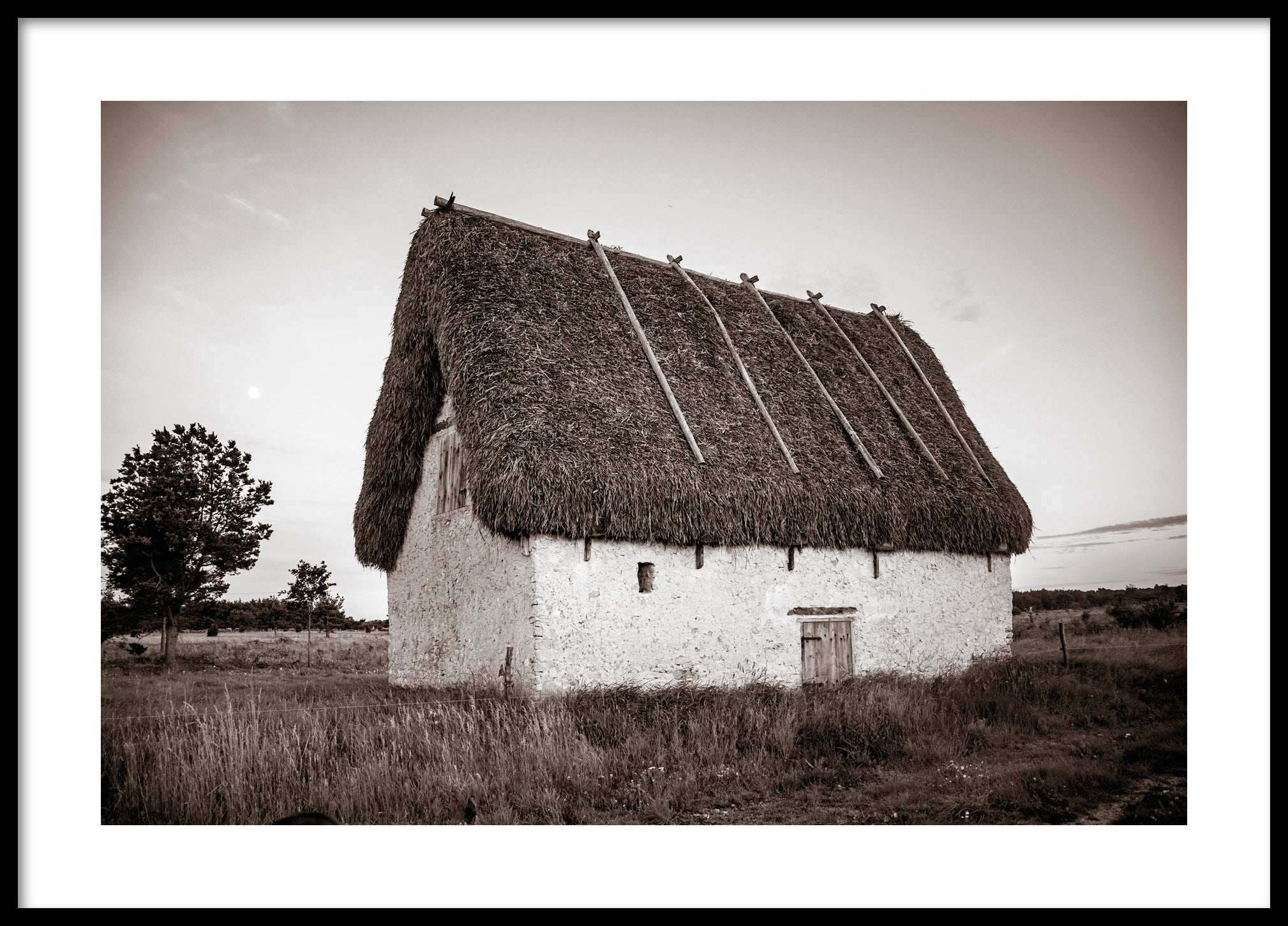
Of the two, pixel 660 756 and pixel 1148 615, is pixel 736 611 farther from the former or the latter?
pixel 1148 615

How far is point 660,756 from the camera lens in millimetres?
7051

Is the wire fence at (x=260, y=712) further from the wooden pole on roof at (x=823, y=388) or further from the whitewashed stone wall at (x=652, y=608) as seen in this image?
the wooden pole on roof at (x=823, y=388)

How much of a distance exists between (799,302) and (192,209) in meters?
10.6

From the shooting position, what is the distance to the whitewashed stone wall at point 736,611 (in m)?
9.13

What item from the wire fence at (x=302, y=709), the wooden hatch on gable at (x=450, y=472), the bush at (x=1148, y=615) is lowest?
the wire fence at (x=302, y=709)

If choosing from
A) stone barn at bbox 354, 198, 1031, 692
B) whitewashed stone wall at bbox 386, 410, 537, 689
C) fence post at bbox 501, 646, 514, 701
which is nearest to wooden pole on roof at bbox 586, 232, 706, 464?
stone barn at bbox 354, 198, 1031, 692

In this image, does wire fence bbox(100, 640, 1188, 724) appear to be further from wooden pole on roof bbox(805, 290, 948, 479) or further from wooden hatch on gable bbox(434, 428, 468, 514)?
wooden pole on roof bbox(805, 290, 948, 479)

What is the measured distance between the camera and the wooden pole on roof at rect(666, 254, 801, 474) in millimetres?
11234

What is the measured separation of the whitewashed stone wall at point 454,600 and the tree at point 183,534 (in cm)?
237

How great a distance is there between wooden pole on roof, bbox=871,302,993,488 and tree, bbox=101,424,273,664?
11290 mm

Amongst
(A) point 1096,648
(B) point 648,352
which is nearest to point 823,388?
(B) point 648,352

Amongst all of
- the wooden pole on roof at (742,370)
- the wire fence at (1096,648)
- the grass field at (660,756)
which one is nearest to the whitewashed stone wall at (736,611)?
the grass field at (660,756)

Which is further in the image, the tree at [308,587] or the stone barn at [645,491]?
the tree at [308,587]
